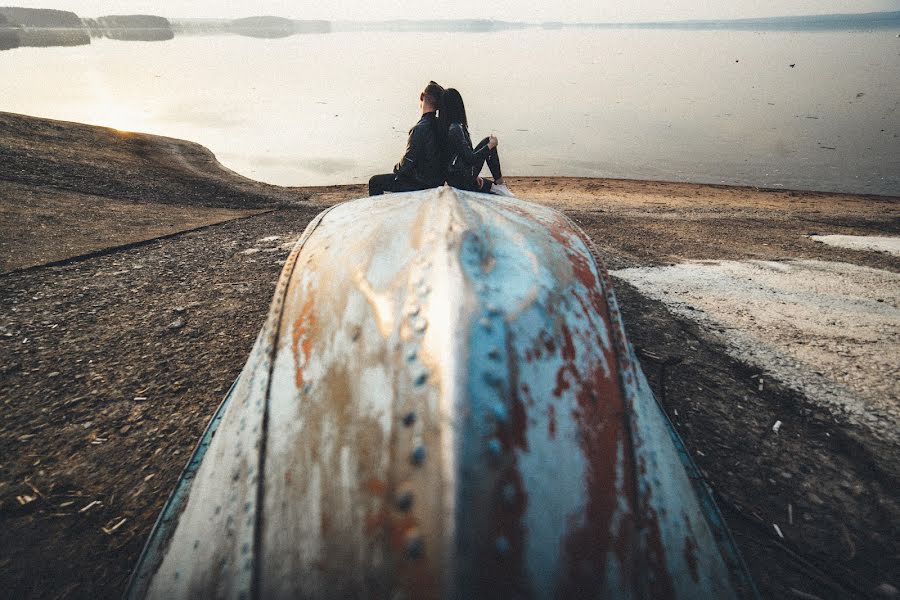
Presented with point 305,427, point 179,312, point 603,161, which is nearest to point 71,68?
point 603,161

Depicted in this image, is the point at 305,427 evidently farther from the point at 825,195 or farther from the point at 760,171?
the point at 760,171

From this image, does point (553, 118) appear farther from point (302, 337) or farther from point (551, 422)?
point (551, 422)

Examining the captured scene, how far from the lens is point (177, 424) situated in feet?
9.21

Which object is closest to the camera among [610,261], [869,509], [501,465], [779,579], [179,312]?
[501,465]

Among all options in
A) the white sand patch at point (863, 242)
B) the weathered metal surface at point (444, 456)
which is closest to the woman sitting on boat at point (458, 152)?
the weathered metal surface at point (444, 456)

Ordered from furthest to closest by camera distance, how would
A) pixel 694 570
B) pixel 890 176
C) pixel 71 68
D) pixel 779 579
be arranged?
pixel 71 68 < pixel 890 176 < pixel 779 579 < pixel 694 570

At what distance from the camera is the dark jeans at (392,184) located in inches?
172

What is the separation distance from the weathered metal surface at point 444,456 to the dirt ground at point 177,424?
2.75ft

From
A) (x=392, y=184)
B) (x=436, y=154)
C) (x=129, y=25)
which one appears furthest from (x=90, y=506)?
(x=129, y=25)

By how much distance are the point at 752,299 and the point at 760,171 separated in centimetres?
1251

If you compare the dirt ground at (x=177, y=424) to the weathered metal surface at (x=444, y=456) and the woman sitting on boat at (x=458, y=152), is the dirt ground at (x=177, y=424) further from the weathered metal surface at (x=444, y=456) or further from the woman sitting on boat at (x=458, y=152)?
the woman sitting on boat at (x=458, y=152)

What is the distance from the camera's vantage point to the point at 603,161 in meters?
16.1

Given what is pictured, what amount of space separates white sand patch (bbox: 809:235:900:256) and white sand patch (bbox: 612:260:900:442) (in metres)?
1.38

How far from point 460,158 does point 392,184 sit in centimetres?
77
